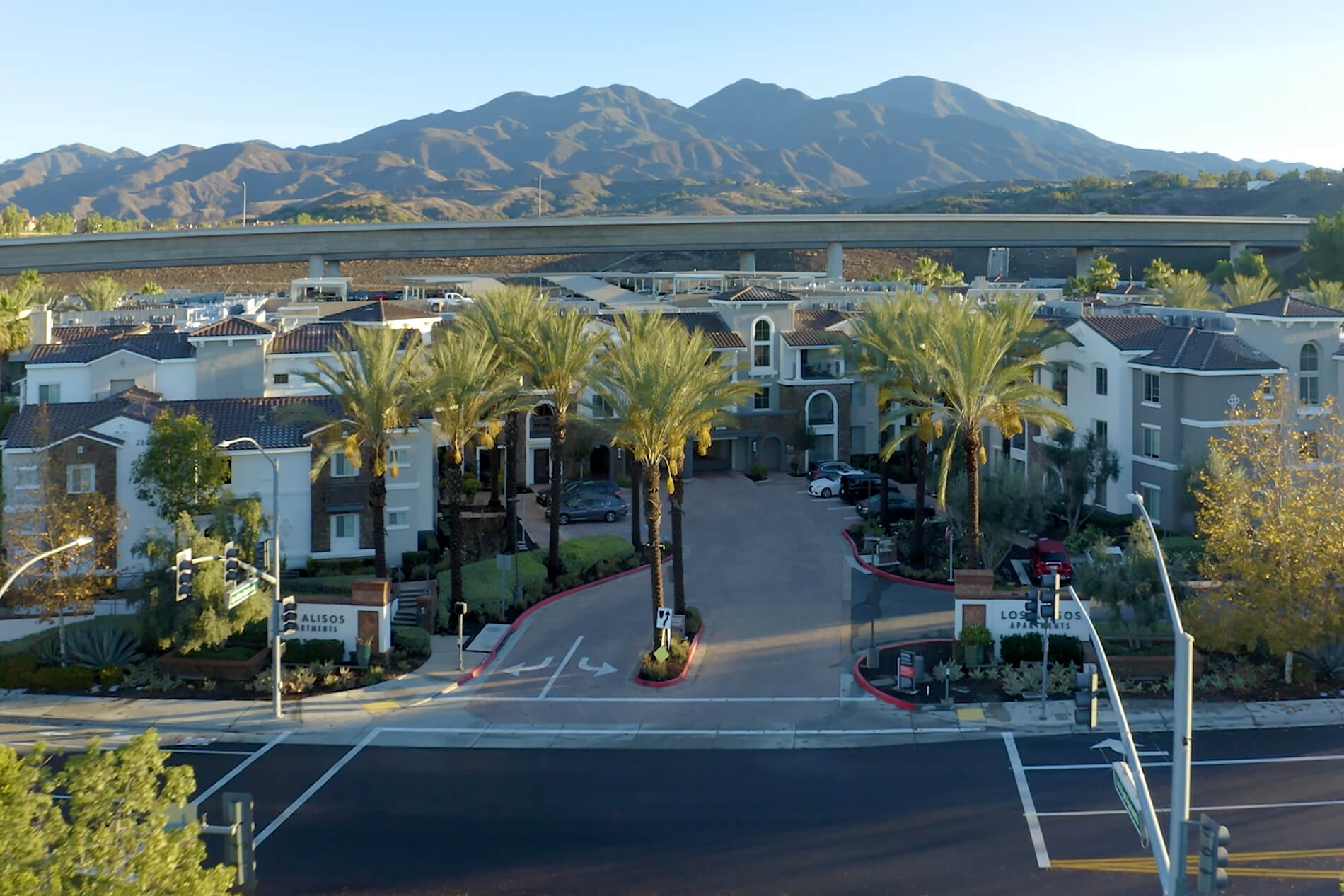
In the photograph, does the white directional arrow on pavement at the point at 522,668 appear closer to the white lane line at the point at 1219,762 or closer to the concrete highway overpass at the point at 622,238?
the white lane line at the point at 1219,762

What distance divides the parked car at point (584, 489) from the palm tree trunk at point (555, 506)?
9.60 meters

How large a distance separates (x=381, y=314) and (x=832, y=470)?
2382 cm

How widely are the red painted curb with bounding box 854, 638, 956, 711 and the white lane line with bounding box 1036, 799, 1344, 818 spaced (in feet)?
22.5

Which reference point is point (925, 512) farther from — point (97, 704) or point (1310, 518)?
point (97, 704)

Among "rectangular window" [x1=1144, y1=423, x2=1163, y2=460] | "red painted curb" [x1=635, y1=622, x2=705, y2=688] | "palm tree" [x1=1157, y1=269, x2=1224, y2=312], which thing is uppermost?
"palm tree" [x1=1157, y1=269, x2=1224, y2=312]

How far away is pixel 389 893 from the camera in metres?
21.3

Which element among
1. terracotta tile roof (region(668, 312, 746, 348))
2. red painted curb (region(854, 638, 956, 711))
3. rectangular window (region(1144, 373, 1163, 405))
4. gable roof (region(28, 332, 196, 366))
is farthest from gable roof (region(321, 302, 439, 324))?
rectangular window (region(1144, 373, 1163, 405))

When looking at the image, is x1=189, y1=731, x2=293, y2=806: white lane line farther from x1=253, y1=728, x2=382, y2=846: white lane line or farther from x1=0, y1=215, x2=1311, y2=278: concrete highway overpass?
x1=0, y1=215, x2=1311, y2=278: concrete highway overpass

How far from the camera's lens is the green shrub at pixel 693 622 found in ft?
120

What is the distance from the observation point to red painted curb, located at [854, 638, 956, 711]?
30.8 meters

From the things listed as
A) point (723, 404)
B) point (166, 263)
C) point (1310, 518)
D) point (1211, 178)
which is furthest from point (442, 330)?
point (1211, 178)

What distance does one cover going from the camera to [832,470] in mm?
56688

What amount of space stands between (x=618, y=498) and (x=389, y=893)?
3185 centimetres

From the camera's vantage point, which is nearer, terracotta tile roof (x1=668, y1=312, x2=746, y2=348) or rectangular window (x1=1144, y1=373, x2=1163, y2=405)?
rectangular window (x1=1144, y1=373, x2=1163, y2=405)
